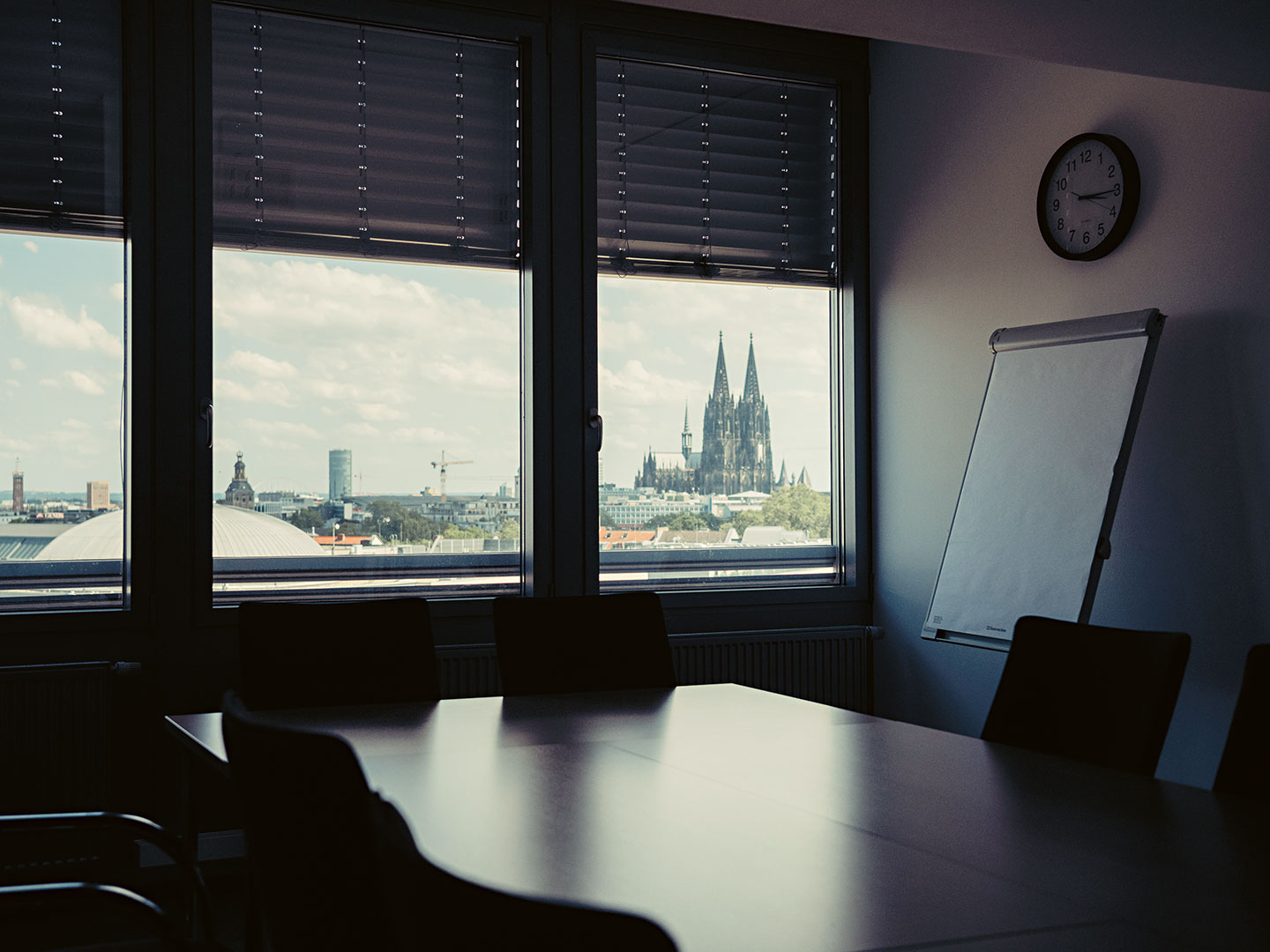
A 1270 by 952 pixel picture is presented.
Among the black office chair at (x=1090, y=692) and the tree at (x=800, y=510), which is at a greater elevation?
the tree at (x=800, y=510)

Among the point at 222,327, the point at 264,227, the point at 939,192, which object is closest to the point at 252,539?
the point at 222,327

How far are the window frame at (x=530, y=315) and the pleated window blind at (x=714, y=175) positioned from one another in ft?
0.35

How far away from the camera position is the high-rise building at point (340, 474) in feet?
14.8

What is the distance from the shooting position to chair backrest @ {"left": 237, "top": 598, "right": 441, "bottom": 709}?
3162 millimetres

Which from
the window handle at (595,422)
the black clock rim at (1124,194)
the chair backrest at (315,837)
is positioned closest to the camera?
the chair backrest at (315,837)

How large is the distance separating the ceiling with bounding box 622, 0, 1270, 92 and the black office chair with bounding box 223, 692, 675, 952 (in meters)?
2.17

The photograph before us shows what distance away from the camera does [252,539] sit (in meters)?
4.38

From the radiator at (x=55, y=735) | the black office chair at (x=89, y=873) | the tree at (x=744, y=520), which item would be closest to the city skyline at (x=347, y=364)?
the tree at (x=744, y=520)

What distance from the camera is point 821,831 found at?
187cm

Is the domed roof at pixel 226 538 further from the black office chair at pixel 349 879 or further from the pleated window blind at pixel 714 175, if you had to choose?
the black office chair at pixel 349 879

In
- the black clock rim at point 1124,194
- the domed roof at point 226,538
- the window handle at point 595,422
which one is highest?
the black clock rim at point 1124,194

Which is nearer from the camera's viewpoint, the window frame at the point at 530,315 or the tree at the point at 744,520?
the window frame at the point at 530,315

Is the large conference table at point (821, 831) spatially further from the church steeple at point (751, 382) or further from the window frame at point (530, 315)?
the church steeple at point (751, 382)

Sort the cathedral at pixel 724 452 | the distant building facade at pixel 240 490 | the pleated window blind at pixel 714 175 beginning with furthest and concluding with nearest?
1. the cathedral at pixel 724 452
2. the pleated window blind at pixel 714 175
3. the distant building facade at pixel 240 490
